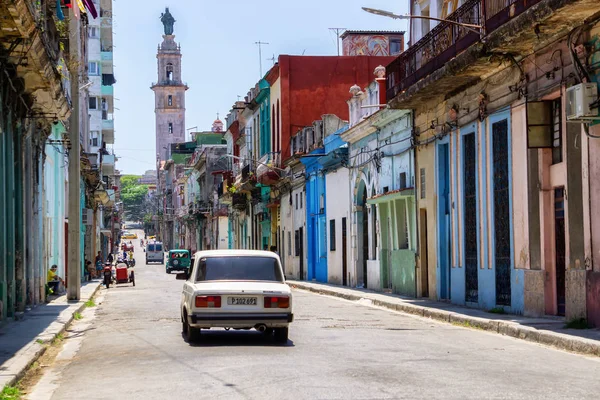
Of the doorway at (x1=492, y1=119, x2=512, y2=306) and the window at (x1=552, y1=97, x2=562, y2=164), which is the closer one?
the window at (x1=552, y1=97, x2=562, y2=164)

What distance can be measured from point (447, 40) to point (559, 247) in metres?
Answer: 6.00

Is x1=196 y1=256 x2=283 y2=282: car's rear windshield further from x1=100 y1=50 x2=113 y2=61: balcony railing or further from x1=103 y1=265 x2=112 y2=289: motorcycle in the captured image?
x1=100 y1=50 x2=113 y2=61: balcony railing

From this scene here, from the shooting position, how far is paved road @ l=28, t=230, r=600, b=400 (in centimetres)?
956

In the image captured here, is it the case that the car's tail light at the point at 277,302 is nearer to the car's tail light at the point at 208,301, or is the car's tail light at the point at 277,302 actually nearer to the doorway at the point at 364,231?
the car's tail light at the point at 208,301

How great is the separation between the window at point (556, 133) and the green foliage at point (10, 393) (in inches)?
448

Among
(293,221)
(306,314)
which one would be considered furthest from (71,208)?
(293,221)

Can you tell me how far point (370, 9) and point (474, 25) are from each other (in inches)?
125

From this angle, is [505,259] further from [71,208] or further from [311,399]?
[311,399]

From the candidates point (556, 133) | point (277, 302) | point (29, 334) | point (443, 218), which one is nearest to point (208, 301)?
point (277, 302)

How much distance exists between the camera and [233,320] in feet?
47.1

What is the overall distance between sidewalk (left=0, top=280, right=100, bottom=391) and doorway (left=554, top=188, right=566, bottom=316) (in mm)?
8571

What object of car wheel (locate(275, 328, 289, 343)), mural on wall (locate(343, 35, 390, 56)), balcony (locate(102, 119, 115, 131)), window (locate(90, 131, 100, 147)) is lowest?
car wheel (locate(275, 328, 289, 343))

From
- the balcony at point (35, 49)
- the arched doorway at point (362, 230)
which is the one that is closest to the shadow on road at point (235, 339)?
the balcony at point (35, 49)

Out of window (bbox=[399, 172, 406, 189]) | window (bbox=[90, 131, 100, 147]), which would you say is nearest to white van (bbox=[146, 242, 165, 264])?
window (bbox=[90, 131, 100, 147])
